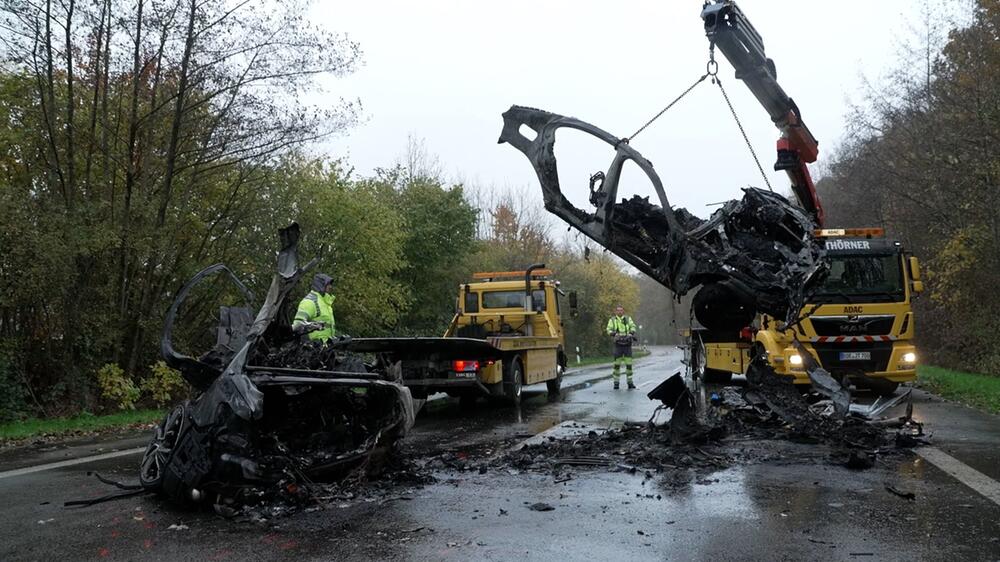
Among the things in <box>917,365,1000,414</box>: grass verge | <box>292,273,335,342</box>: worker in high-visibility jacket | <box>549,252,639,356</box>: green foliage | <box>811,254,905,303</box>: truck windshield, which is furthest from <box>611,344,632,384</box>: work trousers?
<box>549,252,639,356</box>: green foliage

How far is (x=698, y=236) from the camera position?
7680 millimetres

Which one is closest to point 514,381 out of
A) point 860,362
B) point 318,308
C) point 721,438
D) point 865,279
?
point 318,308

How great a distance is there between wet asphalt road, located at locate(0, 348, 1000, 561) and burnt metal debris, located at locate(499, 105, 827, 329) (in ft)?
5.72

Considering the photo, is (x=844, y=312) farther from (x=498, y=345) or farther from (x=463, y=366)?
(x=463, y=366)

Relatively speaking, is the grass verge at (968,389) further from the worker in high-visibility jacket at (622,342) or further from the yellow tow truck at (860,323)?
the worker in high-visibility jacket at (622,342)

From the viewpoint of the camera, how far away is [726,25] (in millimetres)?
9562

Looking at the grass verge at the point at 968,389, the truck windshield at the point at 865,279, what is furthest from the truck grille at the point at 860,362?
the grass verge at the point at 968,389

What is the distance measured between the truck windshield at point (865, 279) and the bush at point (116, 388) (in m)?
12.5

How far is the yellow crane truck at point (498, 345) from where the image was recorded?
1159cm

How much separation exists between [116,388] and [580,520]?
1147 centimetres

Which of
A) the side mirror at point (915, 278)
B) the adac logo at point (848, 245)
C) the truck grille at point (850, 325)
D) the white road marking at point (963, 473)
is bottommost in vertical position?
the white road marking at point (963, 473)

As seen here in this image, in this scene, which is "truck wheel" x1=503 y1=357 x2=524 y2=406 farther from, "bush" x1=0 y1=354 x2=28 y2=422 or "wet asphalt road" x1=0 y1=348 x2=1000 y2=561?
"bush" x1=0 y1=354 x2=28 y2=422

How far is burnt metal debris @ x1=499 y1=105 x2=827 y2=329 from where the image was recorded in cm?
757

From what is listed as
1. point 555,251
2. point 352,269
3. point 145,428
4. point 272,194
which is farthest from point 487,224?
point 145,428
